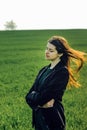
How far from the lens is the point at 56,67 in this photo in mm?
5684

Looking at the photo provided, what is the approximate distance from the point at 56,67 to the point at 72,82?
42 cm

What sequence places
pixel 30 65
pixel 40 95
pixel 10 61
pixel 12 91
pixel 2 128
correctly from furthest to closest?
1. pixel 10 61
2. pixel 30 65
3. pixel 12 91
4. pixel 2 128
5. pixel 40 95

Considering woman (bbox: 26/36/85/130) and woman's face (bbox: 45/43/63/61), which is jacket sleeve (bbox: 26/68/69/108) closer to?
woman (bbox: 26/36/85/130)

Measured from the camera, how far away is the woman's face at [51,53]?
19.0 feet

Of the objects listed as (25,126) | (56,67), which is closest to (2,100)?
(25,126)

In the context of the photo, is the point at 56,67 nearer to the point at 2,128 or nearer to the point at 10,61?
the point at 2,128

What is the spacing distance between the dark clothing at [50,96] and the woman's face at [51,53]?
4.5 inches

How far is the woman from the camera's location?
5.55 metres

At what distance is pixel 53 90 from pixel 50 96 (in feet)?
0.26

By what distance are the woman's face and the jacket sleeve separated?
277mm

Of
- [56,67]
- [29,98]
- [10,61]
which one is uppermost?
[56,67]

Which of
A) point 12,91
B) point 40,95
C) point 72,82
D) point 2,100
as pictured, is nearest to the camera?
point 40,95
